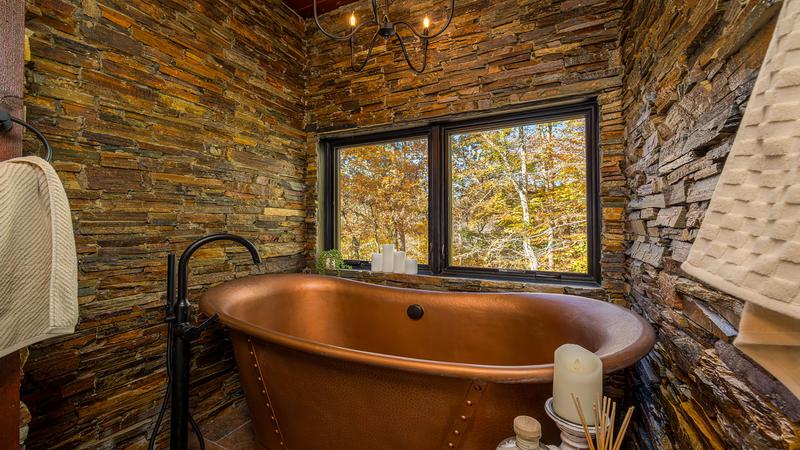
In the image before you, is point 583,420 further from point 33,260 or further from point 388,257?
point 388,257

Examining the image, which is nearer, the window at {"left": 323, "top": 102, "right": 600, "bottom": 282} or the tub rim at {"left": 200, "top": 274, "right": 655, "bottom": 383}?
the tub rim at {"left": 200, "top": 274, "right": 655, "bottom": 383}

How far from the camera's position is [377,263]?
7.70 ft

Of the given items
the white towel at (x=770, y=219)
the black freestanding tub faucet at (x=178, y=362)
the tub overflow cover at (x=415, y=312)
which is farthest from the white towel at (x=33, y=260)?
the white towel at (x=770, y=219)

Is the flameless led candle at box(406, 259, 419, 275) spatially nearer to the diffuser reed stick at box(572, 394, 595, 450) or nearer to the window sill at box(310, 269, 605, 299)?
the window sill at box(310, 269, 605, 299)

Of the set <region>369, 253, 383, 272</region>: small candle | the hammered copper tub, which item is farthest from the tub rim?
<region>369, 253, 383, 272</region>: small candle

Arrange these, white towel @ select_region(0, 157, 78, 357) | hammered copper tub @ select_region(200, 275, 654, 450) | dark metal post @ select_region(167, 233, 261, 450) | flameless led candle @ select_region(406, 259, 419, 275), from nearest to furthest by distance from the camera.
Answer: white towel @ select_region(0, 157, 78, 357) < hammered copper tub @ select_region(200, 275, 654, 450) < dark metal post @ select_region(167, 233, 261, 450) < flameless led candle @ select_region(406, 259, 419, 275)

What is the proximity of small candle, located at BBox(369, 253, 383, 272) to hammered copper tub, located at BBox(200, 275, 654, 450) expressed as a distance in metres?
0.39

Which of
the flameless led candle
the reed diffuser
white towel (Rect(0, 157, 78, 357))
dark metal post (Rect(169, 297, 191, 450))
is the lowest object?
dark metal post (Rect(169, 297, 191, 450))

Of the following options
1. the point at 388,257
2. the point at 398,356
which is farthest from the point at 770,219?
the point at 388,257

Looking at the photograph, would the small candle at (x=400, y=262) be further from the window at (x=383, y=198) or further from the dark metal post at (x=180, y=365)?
the dark metal post at (x=180, y=365)

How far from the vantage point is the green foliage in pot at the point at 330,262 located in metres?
2.44

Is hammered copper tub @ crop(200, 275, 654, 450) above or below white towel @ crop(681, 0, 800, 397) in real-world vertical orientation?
below

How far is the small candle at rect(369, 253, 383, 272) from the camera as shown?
233 centimetres

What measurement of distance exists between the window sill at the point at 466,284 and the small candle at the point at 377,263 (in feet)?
0.14
